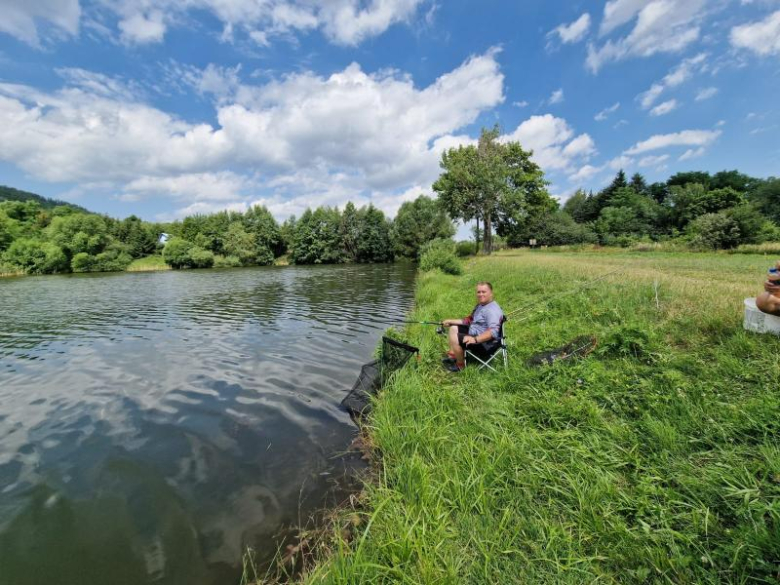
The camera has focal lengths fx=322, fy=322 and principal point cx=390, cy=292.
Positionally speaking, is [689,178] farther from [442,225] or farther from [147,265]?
[147,265]

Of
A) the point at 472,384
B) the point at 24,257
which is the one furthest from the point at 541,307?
the point at 24,257

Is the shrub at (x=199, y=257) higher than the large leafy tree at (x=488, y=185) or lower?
lower

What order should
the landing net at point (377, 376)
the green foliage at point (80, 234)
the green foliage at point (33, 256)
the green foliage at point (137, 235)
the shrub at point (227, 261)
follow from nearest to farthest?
the landing net at point (377, 376) < the green foliage at point (33, 256) < the green foliage at point (80, 234) < the shrub at point (227, 261) < the green foliage at point (137, 235)

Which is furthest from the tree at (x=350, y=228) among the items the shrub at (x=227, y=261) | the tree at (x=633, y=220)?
the tree at (x=633, y=220)

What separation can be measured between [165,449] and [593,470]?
18.9 feet

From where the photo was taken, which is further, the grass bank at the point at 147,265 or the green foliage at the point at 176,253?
the green foliage at the point at 176,253

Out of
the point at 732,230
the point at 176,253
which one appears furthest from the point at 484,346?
the point at 176,253

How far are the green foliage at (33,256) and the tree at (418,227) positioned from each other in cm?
5481

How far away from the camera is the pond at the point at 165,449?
328cm

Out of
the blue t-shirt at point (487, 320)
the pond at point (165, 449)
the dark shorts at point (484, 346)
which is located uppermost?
the blue t-shirt at point (487, 320)

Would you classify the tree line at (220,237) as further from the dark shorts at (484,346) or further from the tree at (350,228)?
the dark shorts at (484,346)

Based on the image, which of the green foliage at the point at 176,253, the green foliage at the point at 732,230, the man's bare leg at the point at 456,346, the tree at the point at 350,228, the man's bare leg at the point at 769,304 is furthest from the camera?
the tree at the point at 350,228

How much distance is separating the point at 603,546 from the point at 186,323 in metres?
14.9

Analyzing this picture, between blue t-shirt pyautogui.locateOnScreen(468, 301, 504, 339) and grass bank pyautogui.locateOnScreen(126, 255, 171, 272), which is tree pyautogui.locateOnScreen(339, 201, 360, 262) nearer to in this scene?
grass bank pyautogui.locateOnScreen(126, 255, 171, 272)
